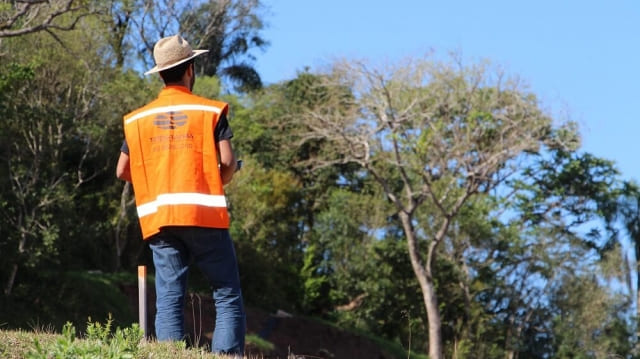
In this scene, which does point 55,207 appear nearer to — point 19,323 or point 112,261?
point 19,323

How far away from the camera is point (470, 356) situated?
1325 inches

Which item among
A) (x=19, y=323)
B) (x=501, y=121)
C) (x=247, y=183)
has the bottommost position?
(x=19, y=323)

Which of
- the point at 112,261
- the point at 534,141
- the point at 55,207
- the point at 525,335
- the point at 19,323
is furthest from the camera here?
the point at 525,335

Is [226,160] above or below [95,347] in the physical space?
above

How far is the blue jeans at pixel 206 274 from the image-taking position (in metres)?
6.27

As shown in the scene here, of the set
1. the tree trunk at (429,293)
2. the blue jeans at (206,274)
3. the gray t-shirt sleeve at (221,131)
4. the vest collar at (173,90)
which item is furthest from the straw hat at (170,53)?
the tree trunk at (429,293)

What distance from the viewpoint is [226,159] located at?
6254 millimetres

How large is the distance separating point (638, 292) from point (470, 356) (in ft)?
33.9

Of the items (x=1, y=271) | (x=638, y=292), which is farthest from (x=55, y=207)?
(x=638, y=292)

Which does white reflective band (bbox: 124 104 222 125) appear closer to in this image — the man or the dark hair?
the man

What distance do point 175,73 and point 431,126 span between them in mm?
27213

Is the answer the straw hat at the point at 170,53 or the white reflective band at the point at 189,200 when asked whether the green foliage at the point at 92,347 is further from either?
the straw hat at the point at 170,53

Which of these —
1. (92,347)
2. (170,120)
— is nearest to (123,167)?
(170,120)

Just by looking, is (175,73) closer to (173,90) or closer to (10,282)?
(173,90)
